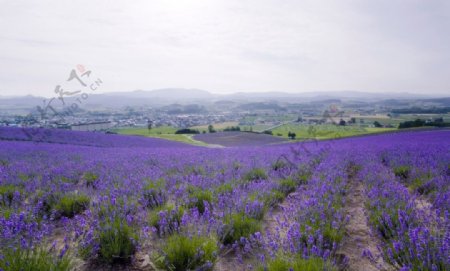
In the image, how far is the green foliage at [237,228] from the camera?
2.75 m

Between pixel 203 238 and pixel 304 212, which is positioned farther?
pixel 304 212

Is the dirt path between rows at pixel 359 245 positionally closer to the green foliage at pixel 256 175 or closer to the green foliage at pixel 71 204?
the green foliage at pixel 256 175

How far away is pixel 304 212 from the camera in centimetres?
287

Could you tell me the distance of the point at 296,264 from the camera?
191 cm

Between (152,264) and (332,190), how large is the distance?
2.27 meters

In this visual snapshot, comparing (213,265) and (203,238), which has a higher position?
(203,238)

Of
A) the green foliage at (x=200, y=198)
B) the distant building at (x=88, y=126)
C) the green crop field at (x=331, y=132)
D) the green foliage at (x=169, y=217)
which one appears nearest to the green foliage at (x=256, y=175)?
the green foliage at (x=200, y=198)

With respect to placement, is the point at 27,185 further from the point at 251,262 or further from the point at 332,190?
the point at 332,190

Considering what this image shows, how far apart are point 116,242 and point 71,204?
1.52m

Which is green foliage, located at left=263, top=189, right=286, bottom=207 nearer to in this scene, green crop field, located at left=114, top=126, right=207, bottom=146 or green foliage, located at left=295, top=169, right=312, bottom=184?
green foliage, located at left=295, top=169, right=312, bottom=184

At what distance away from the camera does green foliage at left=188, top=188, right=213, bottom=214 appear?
3.58 metres

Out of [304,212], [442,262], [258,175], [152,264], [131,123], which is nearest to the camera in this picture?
[442,262]

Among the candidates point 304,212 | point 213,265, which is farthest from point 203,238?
point 304,212

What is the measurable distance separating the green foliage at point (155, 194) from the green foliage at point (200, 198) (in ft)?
1.18
